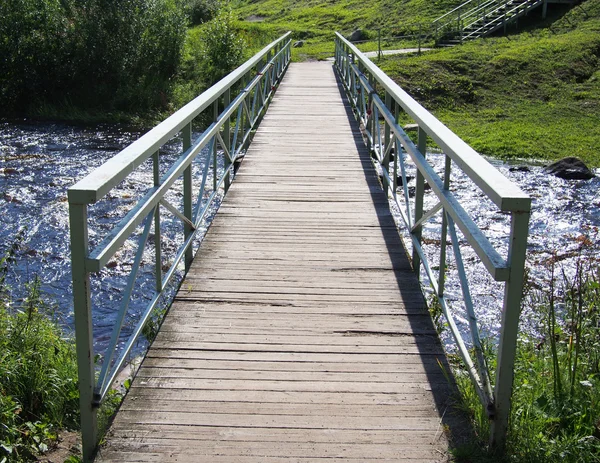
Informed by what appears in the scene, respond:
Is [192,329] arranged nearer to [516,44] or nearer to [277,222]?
[277,222]

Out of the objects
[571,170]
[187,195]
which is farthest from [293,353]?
[571,170]

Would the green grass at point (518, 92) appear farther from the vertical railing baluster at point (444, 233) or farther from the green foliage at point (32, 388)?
the green foliage at point (32, 388)

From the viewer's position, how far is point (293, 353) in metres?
4.02

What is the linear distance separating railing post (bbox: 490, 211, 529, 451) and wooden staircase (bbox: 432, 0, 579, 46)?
2629cm

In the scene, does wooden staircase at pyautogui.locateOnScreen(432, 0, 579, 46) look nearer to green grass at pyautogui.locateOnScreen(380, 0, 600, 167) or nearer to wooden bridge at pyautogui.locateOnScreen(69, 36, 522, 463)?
green grass at pyautogui.locateOnScreen(380, 0, 600, 167)

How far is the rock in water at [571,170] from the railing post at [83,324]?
1261 cm

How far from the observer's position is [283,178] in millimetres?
7773

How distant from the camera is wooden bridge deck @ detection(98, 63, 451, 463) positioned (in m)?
3.22

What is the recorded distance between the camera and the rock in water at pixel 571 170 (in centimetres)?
1416

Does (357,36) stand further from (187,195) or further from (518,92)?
(187,195)

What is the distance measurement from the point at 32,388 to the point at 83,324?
138 cm

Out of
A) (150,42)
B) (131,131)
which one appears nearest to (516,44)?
(150,42)

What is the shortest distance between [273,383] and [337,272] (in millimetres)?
1655

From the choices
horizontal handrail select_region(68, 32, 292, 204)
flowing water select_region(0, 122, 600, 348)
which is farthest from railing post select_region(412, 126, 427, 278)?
flowing water select_region(0, 122, 600, 348)
